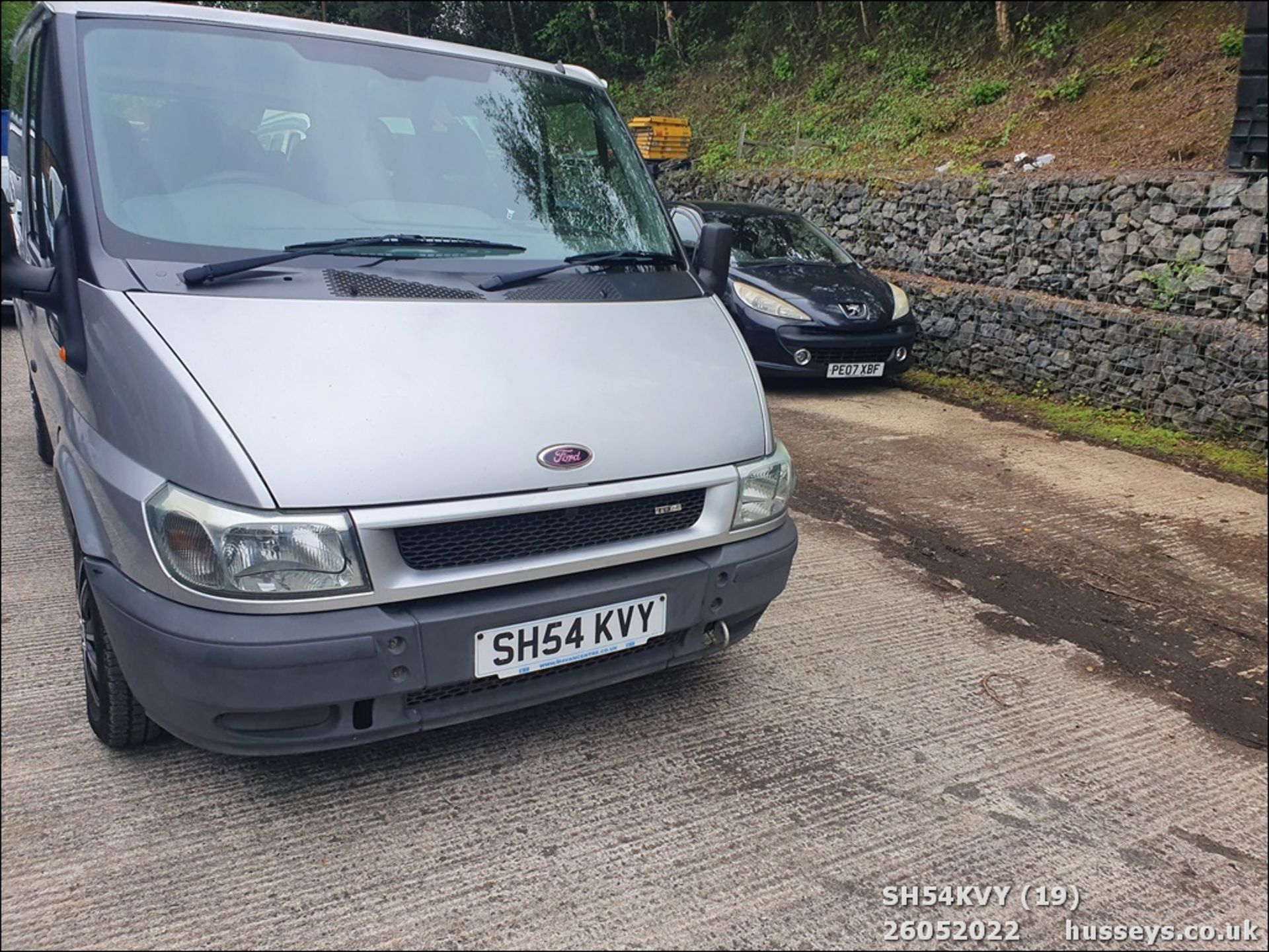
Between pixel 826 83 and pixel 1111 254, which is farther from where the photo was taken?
pixel 826 83

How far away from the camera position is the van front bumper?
2135 millimetres

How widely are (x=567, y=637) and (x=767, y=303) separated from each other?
6200 mm

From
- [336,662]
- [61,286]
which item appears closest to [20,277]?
[61,286]

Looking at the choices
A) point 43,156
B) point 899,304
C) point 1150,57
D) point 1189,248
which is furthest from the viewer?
point 1150,57

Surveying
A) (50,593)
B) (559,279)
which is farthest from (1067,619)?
(50,593)

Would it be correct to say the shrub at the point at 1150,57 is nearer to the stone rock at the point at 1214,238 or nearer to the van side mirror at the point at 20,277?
the stone rock at the point at 1214,238

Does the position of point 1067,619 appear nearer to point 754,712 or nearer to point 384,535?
point 754,712

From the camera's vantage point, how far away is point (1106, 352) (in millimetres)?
7672

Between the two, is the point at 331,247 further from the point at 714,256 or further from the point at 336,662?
the point at 714,256

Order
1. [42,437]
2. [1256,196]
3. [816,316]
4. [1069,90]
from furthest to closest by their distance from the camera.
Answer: [1069,90] < [816,316] < [1256,196] < [42,437]

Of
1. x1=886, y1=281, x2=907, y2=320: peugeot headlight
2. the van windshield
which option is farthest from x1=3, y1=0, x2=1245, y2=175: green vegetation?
the van windshield

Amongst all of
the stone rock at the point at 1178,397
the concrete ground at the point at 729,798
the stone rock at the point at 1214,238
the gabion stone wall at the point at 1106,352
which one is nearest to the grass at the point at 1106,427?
the gabion stone wall at the point at 1106,352

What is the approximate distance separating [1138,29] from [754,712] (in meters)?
13.5

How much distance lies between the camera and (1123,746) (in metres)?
3.13
